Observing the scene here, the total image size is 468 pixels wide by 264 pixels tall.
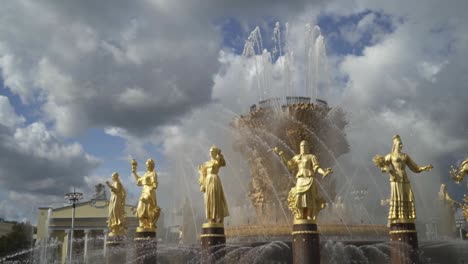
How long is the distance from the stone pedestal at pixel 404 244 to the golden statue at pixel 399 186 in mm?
203

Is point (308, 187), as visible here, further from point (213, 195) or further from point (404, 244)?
point (404, 244)

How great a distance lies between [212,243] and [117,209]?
7490mm

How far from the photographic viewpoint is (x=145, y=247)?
17.3 m

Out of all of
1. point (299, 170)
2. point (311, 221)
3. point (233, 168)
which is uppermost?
point (233, 168)

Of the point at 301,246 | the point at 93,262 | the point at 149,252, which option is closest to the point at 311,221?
the point at 301,246

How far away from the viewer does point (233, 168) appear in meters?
27.4

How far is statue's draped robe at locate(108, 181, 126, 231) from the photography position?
20.2 meters

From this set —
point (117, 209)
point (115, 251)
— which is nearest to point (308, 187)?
point (115, 251)

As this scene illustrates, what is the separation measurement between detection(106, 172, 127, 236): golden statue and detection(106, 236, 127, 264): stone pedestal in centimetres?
45

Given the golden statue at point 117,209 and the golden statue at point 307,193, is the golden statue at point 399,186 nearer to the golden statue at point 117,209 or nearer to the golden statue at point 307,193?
the golden statue at point 307,193

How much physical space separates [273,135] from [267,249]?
28.0 ft

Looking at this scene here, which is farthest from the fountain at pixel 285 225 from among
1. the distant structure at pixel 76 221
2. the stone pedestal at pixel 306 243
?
the distant structure at pixel 76 221

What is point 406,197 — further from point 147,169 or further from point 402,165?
point 147,169

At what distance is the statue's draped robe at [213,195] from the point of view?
1465 centimetres
